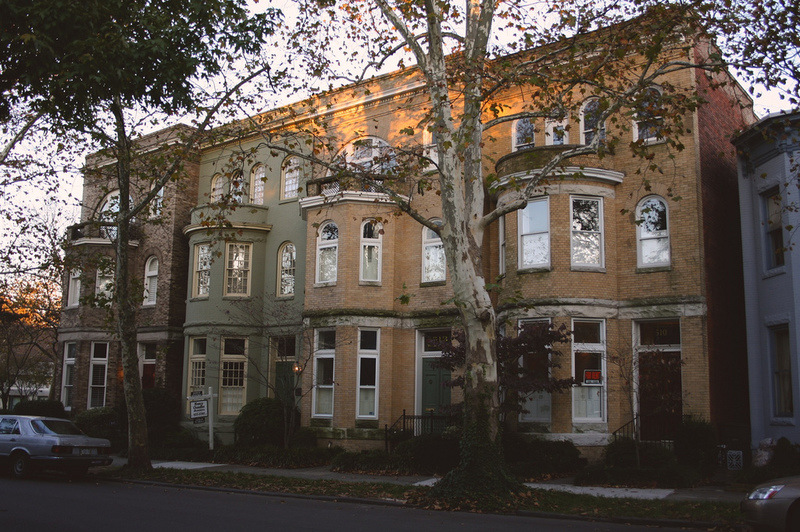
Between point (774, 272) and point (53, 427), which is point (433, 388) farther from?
point (53, 427)

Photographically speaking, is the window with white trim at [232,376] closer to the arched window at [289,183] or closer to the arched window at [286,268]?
the arched window at [286,268]

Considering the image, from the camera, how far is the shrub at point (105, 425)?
25.4m

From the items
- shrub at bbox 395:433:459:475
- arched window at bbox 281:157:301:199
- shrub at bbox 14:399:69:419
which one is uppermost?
arched window at bbox 281:157:301:199

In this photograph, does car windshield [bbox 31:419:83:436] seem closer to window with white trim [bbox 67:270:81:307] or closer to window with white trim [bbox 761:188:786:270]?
window with white trim [bbox 67:270:81:307]

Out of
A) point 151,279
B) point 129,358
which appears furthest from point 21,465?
point 151,279

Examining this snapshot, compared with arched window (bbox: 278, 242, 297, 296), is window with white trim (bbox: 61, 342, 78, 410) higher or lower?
lower

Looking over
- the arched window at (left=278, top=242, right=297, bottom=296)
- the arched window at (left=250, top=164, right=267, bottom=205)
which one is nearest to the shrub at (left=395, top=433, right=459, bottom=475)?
the arched window at (left=278, top=242, right=297, bottom=296)

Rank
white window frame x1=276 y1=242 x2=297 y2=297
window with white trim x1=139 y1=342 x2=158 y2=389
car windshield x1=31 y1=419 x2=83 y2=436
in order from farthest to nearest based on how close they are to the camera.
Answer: window with white trim x1=139 y1=342 x2=158 y2=389
white window frame x1=276 y1=242 x2=297 y2=297
car windshield x1=31 y1=419 x2=83 y2=436

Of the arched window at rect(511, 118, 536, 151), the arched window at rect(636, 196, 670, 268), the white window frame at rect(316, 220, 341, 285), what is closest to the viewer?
the arched window at rect(636, 196, 670, 268)

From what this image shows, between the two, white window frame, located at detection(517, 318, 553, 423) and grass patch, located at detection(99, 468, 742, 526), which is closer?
grass patch, located at detection(99, 468, 742, 526)

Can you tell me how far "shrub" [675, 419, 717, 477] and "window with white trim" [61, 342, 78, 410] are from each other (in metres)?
23.4

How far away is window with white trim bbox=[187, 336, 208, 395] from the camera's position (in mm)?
26266

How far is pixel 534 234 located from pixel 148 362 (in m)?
17.3

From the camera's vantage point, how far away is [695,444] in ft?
55.9
